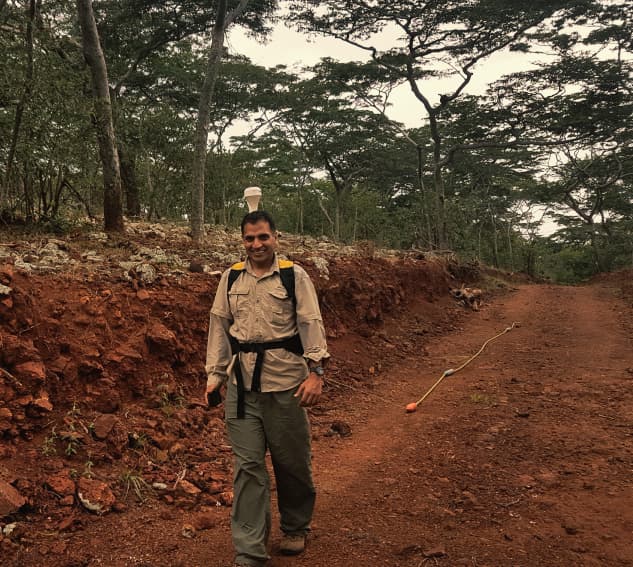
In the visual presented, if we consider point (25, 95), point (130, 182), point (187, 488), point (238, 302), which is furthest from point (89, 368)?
point (130, 182)

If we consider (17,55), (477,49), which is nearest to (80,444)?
(17,55)

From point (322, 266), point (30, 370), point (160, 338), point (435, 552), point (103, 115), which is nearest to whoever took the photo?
point (435, 552)

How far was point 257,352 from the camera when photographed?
2.58 metres

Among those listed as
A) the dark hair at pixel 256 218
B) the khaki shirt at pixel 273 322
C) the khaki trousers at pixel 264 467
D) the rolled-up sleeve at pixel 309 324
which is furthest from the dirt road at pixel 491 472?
the dark hair at pixel 256 218

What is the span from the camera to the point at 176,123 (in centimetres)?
1159

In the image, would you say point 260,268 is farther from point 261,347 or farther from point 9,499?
point 9,499

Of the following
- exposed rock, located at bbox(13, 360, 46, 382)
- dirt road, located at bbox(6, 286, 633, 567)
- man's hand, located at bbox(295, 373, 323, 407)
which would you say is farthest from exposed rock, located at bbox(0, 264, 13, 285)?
man's hand, located at bbox(295, 373, 323, 407)

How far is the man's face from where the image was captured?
263 centimetres

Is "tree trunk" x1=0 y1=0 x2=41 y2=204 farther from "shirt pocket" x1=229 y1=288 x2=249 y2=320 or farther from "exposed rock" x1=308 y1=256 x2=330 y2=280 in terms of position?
"shirt pocket" x1=229 y1=288 x2=249 y2=320

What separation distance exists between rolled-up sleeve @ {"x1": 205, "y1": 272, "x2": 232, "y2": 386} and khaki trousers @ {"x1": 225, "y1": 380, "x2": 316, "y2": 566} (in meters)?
0.11

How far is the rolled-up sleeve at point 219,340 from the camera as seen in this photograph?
270 centimetres

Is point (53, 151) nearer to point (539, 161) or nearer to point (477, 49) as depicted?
point (477, 49)

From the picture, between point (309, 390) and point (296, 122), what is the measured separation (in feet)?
55.6

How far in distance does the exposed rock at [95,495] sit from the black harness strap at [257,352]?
1.17 m
